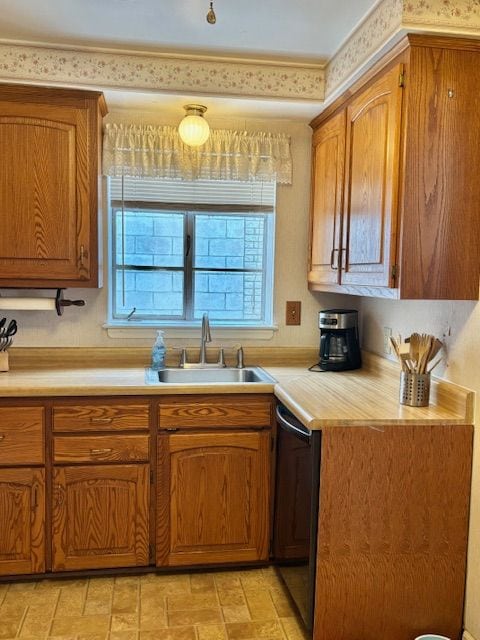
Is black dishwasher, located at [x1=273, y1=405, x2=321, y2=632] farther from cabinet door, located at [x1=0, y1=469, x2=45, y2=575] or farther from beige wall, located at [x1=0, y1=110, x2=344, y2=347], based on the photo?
cabinet door, located at [x1=0, y1=469, x2=45, y2=575]

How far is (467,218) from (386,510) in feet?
3.49

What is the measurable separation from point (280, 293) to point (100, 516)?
1.45m

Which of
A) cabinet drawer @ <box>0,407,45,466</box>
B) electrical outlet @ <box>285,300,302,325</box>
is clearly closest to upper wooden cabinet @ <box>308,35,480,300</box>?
electrical outlet @ <box>285,300,302,325</box>

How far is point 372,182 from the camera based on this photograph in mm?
A: 2133

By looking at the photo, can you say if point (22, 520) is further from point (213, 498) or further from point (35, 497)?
point (213, 498)

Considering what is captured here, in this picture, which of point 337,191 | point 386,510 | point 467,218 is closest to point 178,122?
point 337,191

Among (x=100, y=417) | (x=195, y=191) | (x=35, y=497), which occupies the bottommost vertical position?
(x=35, y=497)

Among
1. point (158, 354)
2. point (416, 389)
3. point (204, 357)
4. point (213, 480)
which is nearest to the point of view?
point (416, 389)

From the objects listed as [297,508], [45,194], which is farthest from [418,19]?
[297,508]

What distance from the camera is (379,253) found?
2059mm

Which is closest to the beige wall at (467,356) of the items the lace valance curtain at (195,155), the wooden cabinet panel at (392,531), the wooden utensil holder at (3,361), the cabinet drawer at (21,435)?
the wooden cabinet panel at (392,531)

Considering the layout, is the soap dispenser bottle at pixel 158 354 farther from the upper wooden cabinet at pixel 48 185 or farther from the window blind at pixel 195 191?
the window blind at pixel 195 191

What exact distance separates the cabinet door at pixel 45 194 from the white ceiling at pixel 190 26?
0.96 feet

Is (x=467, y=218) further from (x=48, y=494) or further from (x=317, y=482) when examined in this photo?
(x=48, y=494)
